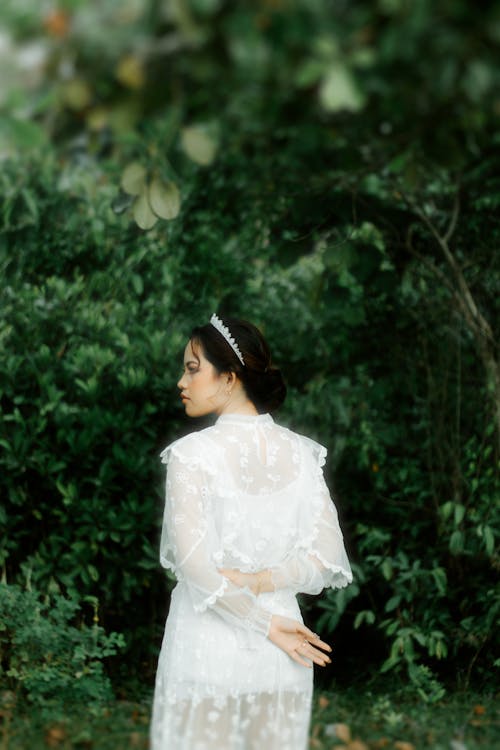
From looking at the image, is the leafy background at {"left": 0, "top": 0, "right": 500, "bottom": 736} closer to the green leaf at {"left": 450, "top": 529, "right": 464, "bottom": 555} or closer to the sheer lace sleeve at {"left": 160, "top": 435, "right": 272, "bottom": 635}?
the green leaf at {"left": 450, "top": 529, "right": 464, "bottom": 555}

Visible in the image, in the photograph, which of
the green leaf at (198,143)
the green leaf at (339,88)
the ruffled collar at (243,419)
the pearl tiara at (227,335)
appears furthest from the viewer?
the pearl tiara at (227,335)

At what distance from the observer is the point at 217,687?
301 centimetres

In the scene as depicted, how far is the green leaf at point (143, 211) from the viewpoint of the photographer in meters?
2.92

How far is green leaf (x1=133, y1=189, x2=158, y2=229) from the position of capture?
9.59ft

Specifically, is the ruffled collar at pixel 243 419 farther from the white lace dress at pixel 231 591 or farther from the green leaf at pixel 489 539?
the green leaf at pixel 489 539

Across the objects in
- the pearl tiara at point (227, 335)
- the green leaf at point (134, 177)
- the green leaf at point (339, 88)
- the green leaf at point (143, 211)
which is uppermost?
the green leaf at point (339, 88)

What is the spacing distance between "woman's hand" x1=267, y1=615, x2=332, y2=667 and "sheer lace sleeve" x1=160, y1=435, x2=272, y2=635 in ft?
0.11

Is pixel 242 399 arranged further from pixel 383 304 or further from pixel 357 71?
pixel 383 304

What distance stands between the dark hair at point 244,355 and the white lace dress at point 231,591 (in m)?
0.21

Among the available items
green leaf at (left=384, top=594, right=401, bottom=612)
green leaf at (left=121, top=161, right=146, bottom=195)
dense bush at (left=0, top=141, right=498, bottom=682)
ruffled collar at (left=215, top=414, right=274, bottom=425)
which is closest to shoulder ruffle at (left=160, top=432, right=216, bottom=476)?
ruffled collar at (left=215, top=414, right=274, bottom=425)

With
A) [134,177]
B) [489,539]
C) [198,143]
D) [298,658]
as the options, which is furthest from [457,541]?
[198,143]

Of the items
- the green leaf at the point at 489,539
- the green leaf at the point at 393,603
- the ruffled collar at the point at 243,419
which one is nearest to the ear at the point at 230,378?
the ruffled collar at the point at 243,419

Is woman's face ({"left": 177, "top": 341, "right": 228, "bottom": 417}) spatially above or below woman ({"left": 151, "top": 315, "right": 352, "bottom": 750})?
above

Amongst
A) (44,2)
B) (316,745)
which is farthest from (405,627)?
(44,2)
